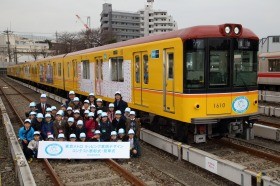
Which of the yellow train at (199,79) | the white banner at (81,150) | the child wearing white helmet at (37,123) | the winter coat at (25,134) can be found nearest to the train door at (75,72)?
the yellow train at (199,79)

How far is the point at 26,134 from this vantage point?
917cm

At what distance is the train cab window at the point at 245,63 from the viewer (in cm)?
926

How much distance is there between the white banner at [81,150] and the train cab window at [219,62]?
283 cm

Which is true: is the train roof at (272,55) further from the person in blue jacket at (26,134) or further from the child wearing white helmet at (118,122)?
the person in blue jacket at (26,134)

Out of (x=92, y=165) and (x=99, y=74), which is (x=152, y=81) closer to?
(x=92, y=165)

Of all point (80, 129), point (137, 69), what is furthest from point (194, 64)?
point (80, 129)

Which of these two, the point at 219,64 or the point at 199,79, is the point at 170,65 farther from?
the point at 219,64

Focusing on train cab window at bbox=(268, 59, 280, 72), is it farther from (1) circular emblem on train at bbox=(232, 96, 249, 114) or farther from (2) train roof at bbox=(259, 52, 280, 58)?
(1) circular emblem on train at bbox=(232, 96, 249, 114)

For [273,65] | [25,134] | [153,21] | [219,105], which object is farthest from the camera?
[153,21]

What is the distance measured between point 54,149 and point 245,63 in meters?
5.57

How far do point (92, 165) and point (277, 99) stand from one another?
1472 cm

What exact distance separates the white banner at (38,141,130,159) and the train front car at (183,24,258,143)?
1932 mm

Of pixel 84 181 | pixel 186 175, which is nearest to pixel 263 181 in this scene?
pixel 186 175

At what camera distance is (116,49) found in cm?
1351
